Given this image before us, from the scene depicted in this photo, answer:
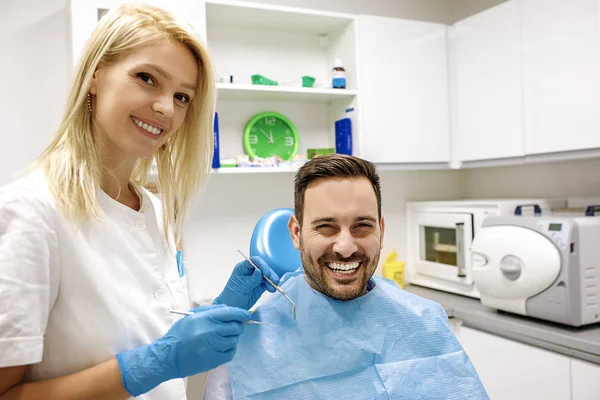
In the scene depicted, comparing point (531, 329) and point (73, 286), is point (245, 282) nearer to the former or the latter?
point (73, 286)

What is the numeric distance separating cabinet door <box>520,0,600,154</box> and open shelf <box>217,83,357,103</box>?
0.88m

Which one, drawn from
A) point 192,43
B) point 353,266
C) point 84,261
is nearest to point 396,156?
point 353,266

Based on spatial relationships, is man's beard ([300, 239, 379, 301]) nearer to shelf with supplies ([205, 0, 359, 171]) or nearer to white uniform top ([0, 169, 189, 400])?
white uniform top ([0, 169, 189, 400])

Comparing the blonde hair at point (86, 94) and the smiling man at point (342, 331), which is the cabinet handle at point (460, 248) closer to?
the smiling man at point (342, 331)

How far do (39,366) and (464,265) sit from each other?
2163mm

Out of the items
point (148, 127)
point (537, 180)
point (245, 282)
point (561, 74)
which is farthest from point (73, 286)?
point (537, 180)

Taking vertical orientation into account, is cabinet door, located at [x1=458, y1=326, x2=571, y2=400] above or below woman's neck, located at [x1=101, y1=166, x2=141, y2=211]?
below

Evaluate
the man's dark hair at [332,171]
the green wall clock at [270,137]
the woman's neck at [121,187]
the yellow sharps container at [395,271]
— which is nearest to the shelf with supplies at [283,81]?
the green wall clock at [270,137]

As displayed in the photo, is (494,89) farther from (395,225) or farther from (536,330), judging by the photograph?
(536,330)

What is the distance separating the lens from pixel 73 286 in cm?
93

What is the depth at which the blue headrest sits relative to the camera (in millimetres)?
1601

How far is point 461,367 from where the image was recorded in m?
1.26

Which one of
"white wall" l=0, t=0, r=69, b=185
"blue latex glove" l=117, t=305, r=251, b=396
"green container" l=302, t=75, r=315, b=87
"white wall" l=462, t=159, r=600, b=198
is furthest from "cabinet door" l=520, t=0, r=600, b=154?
"white wall" l=0, t=0, r=69, b=185

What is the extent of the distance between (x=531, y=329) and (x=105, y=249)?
5.72ft
